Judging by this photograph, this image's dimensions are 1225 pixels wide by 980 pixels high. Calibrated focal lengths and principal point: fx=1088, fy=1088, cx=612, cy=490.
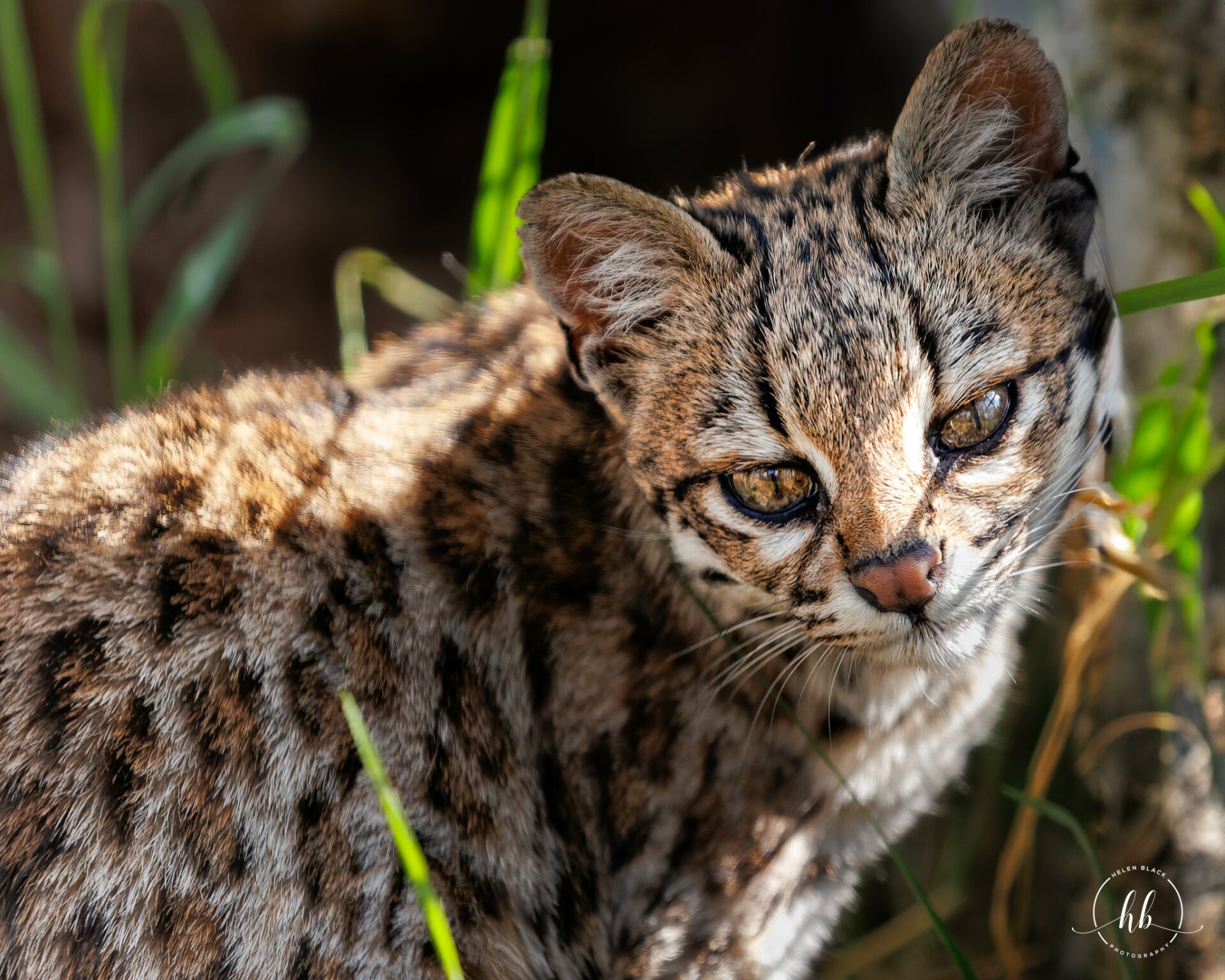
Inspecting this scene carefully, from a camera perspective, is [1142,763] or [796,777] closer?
[796,777]

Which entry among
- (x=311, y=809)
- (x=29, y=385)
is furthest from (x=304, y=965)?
(x=29, y=385)

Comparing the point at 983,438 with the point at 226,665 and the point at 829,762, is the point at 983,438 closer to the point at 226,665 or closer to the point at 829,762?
the point at 829,762

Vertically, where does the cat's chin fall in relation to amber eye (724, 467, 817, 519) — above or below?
below

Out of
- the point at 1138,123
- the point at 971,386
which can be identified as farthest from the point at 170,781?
the point at 1138,123

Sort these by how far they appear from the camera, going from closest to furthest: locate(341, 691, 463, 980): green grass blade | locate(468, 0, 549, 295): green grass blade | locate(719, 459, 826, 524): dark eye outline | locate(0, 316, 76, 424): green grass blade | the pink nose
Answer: locate(341, 691, 463, 980): green grass blade → the pink nose → locate(719, 459, 826, 524): dark eye outline → locate(468, 0, 549, 295): green grass blade → locate(0, 316, 76, 424): green grass blade

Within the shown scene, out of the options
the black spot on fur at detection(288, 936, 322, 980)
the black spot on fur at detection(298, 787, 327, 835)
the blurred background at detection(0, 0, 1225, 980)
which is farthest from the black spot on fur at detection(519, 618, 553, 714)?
the blurred background at detection(0, 0, 1225, 980)

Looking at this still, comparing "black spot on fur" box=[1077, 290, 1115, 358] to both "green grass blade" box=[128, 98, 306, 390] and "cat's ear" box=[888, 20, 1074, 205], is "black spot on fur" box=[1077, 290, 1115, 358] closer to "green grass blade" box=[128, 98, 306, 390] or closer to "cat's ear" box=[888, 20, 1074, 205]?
"cat's ear" box=[888, 20, 1074, 205]

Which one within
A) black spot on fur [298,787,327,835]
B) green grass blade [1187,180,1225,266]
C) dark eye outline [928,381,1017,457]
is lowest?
black spot on fur [298,787,327,835]

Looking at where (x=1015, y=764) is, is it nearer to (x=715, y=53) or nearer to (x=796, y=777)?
(x=796, y=777)
